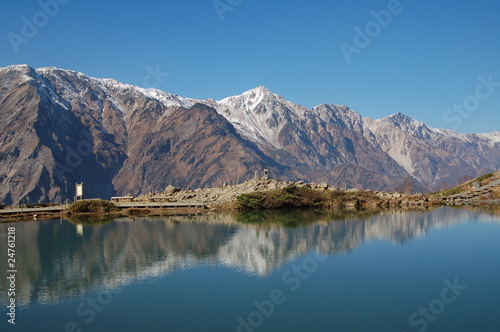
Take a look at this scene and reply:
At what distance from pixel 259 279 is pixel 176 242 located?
44.8ft

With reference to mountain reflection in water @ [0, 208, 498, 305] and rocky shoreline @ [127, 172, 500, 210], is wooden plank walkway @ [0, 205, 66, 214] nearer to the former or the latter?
mountain reflection in water @ [0, 208, 498, 305]

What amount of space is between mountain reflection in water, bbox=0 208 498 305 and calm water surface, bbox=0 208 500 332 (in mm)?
124

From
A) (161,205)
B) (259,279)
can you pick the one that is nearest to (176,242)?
(259,279)

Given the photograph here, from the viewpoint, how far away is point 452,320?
20.4 metres

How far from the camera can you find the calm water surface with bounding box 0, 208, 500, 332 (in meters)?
20.6

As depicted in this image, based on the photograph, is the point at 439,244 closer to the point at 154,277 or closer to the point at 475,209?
the point at 154,277

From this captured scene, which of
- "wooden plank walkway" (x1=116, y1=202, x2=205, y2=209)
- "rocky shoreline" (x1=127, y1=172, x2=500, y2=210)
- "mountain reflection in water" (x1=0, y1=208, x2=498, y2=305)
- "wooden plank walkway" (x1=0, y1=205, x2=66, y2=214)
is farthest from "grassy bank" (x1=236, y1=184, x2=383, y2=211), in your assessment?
"wooden plank walkway" (x1=0, y1=205, x2=66, y2=214)

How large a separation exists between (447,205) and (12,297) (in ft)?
210

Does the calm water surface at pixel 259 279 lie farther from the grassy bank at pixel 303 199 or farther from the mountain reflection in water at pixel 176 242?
the grassy bank at pixel 303 199

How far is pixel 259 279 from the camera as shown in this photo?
1064 inches

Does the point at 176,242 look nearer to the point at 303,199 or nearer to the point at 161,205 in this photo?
the point at 161,205

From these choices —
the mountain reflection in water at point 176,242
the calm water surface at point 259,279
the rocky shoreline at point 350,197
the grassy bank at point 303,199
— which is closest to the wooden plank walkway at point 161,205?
the rocky shoreline at point 350,197

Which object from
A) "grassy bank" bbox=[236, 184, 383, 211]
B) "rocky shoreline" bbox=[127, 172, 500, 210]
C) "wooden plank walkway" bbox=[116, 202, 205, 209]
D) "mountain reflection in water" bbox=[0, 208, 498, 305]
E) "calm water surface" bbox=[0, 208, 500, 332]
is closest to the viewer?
"calm water surface" bbox=[0, 208, 500, 332]

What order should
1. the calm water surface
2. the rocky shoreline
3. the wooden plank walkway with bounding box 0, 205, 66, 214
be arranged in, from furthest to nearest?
1. the rocky shoreline
2. the wooden plank walkway with bounding box 0, 205, 66, 214
3. the calm water surface
